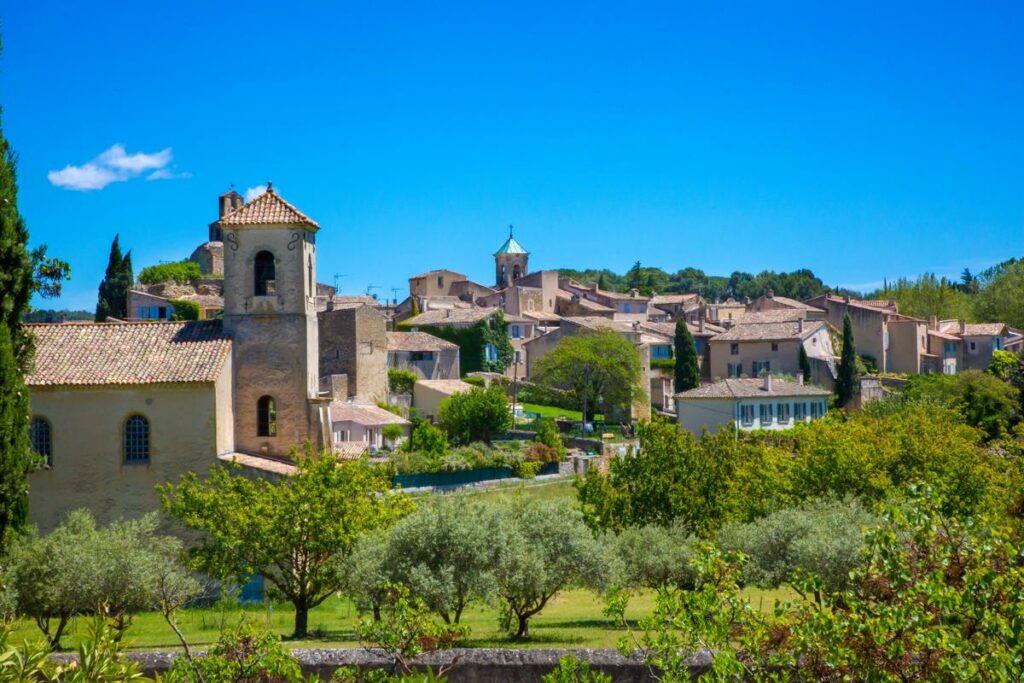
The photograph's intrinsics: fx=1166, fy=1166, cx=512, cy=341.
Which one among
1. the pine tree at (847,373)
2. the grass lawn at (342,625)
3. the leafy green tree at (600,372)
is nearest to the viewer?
the grass lawn at (342,625)

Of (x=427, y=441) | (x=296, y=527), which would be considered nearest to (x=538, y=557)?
(x=296, y=527)

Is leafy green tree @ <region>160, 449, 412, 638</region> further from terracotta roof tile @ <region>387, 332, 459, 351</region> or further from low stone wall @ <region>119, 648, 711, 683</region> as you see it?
terracotta roof tile @ <region>387, 332, 459, 351</region>

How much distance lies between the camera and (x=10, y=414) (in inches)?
973

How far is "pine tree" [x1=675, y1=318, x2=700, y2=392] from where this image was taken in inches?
3393

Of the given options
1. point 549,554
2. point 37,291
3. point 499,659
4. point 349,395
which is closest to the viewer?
point 499,659

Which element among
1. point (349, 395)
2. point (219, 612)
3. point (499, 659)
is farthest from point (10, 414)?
point (349, 395)

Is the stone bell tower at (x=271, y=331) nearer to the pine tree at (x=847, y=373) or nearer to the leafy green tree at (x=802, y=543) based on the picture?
the leafy green tree at (x=802, y=543)

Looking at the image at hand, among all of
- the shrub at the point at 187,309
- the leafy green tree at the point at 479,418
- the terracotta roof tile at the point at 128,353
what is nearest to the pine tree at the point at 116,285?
the shrub at the point at 187,309

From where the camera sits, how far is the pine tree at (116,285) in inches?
3415

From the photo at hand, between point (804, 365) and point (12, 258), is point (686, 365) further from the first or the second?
point (12, 258)

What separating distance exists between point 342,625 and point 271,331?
34.1 ft

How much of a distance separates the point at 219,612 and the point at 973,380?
173ft

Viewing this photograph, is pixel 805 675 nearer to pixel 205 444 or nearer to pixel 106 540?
pixel 106 540

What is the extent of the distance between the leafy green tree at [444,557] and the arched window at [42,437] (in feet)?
45.5
